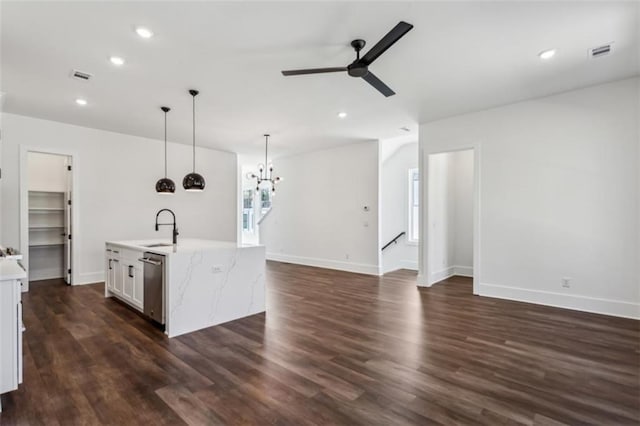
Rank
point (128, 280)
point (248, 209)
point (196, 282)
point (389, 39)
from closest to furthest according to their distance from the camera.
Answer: point (389, 39)
point (196, 282)
point (128, 280)
point (248, 209)

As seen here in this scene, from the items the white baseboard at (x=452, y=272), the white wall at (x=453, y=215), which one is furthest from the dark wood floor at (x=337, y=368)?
the white wall at (x=453, y=215)

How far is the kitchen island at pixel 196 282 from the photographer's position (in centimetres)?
338

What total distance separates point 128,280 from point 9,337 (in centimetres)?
212

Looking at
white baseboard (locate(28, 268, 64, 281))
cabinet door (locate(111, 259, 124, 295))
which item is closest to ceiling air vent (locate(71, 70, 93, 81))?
cabinet door (locate(111, 259, 124, 295))

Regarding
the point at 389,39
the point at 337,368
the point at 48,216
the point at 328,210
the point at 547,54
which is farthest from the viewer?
the point at 328,210

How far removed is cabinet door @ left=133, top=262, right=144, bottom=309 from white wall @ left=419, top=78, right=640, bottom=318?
4981mm

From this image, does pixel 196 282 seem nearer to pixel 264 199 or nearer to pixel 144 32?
pixel 144 32

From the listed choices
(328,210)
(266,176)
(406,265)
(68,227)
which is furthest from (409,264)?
(68,227)

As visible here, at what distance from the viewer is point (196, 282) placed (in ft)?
11.6

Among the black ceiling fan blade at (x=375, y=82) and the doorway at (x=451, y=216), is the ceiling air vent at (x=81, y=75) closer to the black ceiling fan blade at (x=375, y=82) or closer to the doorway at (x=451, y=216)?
the black ceiling fan blade at (x=375, y=82)

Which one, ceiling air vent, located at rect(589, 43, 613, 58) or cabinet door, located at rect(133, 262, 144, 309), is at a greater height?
ceiling air vent, located at rect(589, 43, 613, 58)

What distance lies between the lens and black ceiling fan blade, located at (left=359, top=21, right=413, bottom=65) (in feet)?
7.49

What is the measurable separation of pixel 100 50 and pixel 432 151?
4.95 meters

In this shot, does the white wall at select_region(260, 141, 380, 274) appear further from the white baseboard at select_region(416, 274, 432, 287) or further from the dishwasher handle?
the dishwasher handle
